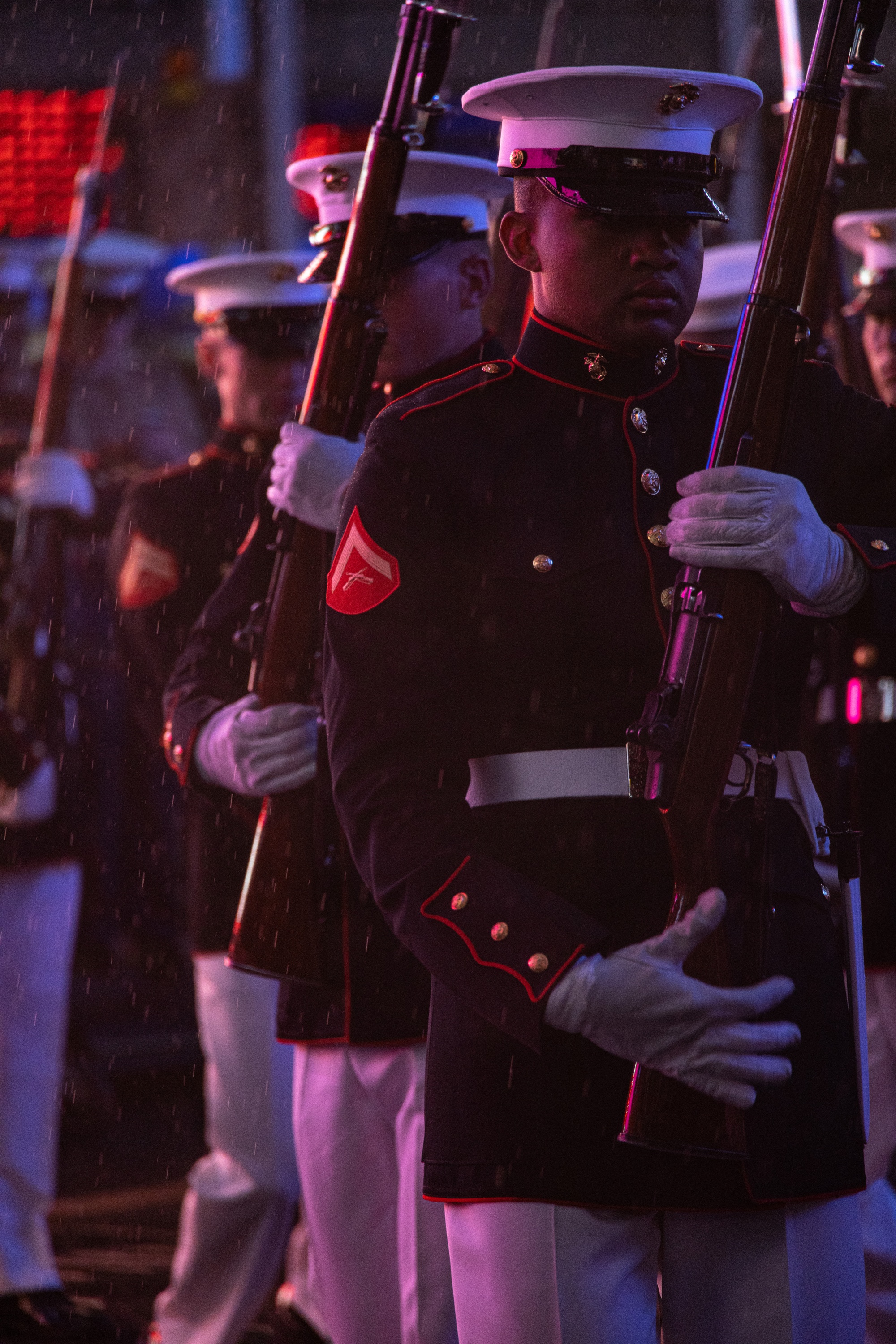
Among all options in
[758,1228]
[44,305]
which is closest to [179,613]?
[758,1228]

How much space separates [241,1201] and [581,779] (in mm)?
1863

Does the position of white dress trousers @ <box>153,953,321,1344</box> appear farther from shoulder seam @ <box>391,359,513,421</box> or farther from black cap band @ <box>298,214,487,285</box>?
shoulder seam @ <box>391,359,513,421</box>

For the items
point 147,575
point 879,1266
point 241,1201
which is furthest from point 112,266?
point 879,1266

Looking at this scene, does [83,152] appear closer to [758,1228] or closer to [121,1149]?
[121,1149]

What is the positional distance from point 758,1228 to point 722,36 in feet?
21.0

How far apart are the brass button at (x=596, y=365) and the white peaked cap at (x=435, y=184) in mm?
1023

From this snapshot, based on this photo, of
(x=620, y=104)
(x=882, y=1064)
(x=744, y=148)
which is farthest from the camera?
(x=744, y=148)

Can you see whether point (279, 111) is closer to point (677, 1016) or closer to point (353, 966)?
point (353, 966)

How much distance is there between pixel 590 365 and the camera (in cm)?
174

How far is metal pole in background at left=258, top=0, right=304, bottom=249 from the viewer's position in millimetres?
7773

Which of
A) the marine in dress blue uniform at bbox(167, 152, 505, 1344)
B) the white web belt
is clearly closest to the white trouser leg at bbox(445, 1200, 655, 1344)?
the white web belt

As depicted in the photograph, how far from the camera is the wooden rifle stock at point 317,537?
2484mm

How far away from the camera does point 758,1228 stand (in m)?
1.56

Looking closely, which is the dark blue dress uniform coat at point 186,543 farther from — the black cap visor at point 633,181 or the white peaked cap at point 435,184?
the black cap visor at point 633,181
